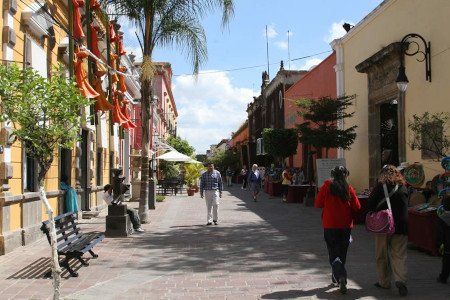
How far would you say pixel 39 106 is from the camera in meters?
5.81

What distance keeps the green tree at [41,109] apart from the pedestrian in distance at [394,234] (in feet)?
12.1

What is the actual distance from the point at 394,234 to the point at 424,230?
2836mm

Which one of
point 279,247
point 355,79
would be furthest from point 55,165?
point 355,79

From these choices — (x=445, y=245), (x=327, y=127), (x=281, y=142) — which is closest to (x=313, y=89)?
→ (x=281, y=142)

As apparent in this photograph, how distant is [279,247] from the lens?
32.6 ft

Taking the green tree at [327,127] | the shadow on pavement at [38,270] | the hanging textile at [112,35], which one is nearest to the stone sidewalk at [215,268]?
the shadow on pavement at [38,270]

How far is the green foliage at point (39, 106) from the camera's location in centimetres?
573

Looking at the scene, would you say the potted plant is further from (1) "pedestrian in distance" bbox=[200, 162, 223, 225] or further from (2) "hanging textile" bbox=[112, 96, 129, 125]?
(1) "pedestrian in distance" bbox=[200, 162, 223, 225]

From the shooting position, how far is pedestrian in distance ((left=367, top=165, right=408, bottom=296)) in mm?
6391

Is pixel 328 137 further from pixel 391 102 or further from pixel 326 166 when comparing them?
pixel 391 102

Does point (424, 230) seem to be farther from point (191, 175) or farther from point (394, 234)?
point (191, 175)

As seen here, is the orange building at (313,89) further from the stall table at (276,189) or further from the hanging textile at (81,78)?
the hanging textile at (81,78)

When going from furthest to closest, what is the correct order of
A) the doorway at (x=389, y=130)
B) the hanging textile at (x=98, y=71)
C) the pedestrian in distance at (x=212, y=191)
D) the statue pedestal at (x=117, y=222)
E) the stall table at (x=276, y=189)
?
the stall table at (x=276, y=189) < the doorway at (x=389, y=130) < the hanging textile at (x=98, y=71) < the pedestrian in distance at (x=212, y=191) < the statue pedestal at (x=117, y=222)

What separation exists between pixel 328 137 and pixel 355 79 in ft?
10.2
